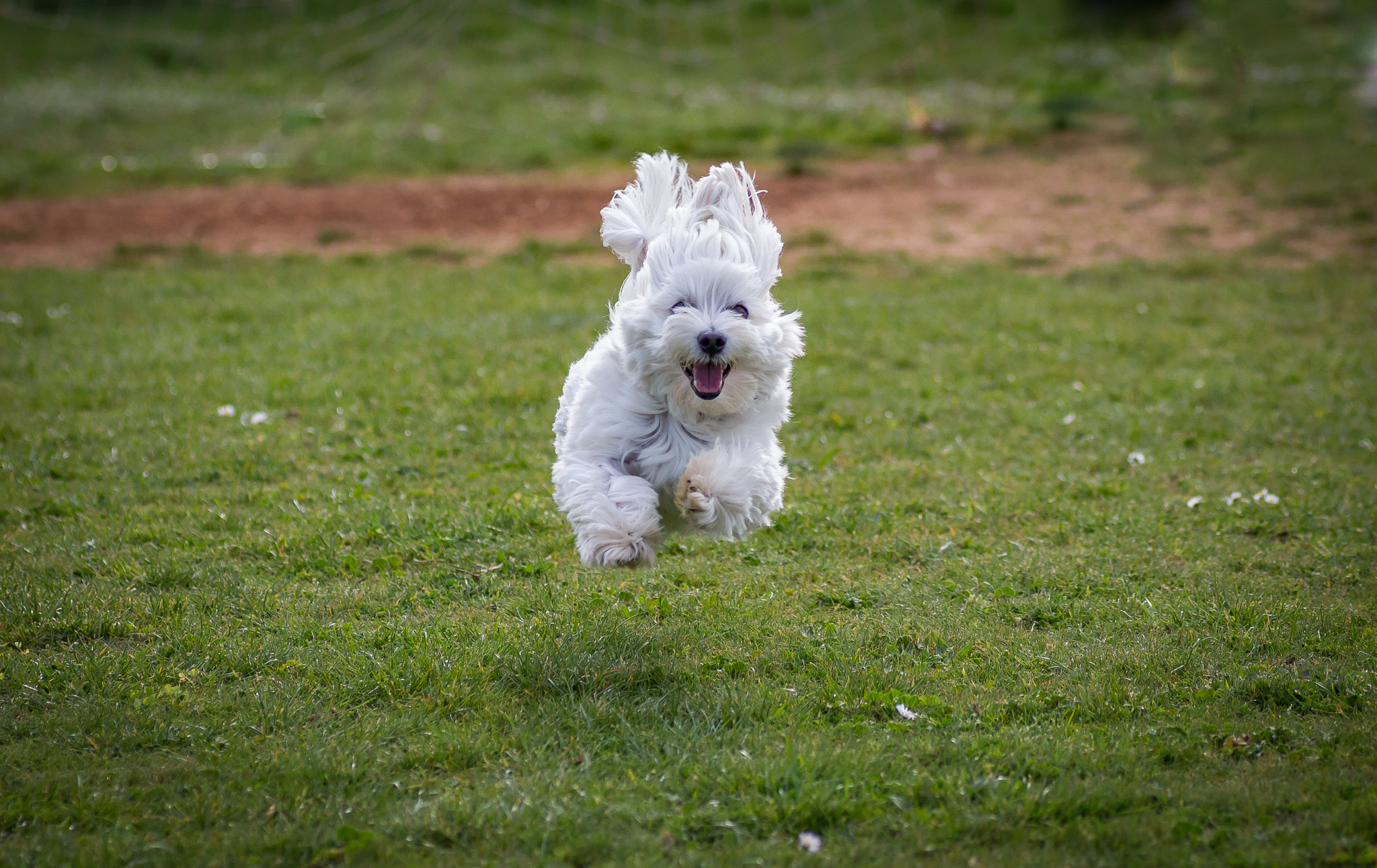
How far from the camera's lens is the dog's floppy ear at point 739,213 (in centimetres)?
522

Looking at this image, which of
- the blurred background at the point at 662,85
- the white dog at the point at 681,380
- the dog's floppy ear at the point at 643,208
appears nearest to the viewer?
the white dog at the point at 681,380

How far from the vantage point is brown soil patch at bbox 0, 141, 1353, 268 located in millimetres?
13594

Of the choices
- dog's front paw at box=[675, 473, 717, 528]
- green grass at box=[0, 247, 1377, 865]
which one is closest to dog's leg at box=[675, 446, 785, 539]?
dog's front paw at box=[675, 473, 717, 528]

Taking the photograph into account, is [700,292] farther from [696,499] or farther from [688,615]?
[688,615]

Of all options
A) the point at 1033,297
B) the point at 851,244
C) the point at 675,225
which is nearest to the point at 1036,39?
the point at 851,244

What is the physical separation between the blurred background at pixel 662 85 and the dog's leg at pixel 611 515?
12.7 m

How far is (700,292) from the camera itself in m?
4.88

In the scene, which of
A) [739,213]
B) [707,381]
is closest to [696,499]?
[707,381]

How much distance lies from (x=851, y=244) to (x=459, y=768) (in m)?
10.3

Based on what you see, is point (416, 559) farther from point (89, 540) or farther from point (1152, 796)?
point (1152, 796)

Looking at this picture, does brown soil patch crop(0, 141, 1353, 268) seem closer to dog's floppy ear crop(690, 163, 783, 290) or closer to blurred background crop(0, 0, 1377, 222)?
blurred background crop(0, 0, 1377, 222)

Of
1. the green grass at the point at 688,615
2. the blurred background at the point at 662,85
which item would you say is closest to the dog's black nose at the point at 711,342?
the green grass at the point at 688,615

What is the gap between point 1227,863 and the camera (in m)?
3.73

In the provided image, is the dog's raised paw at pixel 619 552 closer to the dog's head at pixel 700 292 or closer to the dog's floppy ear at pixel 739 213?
the dog's head at pixel 700 292
